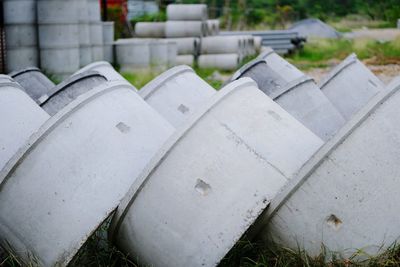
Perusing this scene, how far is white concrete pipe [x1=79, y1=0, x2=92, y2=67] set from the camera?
31.9 ft

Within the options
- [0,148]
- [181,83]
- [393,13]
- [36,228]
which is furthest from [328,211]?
[393,13]

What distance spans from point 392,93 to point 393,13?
1062 inches

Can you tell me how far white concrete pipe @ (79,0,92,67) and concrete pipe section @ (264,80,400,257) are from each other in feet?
24.7

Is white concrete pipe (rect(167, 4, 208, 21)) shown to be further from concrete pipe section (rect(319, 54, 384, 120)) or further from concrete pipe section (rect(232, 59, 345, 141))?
concrete pipe section (rect(232, 59, 345, 141))

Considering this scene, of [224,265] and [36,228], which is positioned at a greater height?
[36,228]

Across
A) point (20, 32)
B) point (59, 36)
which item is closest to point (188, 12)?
point (59, 36)

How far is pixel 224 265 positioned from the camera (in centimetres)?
309

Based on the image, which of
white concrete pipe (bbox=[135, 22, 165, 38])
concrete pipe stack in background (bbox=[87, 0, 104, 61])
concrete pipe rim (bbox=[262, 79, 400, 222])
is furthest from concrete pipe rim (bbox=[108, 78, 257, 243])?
white concrete pipe (bbox=[135, 22, 165, 38])

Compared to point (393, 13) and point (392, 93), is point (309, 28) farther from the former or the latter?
point (392, 93)

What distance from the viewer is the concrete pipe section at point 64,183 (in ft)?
9.40

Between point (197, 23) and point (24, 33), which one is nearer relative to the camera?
point (24, 33)

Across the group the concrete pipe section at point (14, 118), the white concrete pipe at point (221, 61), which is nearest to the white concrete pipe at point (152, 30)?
the white concrete pipe at point (221, 61)

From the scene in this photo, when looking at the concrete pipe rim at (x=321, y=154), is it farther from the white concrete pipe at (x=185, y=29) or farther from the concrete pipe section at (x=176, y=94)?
the white concrete pipe at (x=185, y=29)

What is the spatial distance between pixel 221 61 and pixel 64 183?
419 inches
